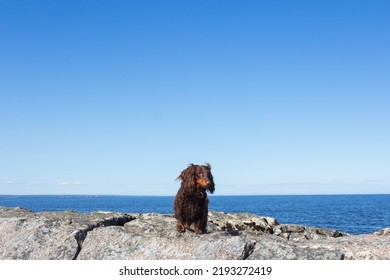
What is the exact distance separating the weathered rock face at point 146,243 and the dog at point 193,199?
24cm

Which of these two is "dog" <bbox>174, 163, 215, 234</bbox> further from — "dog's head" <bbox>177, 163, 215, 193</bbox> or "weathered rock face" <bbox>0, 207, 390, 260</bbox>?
"weathered rock face" <bbox>0, 207, 390, 260</bbox>

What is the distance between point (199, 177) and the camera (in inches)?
316

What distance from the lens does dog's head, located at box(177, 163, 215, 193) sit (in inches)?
313

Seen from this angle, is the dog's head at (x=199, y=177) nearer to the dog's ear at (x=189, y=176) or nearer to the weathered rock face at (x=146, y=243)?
the dog's ear at (x=189, y=176)

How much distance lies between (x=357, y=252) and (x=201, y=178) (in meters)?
3.08

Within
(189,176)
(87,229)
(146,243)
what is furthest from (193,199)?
(87,229)

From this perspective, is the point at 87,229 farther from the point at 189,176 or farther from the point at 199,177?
the point at 199,177

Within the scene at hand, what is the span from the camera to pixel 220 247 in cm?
738

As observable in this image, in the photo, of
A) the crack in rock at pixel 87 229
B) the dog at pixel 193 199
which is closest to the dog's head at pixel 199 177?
the dog at pixel 193 199

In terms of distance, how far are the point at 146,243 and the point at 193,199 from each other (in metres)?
1.21

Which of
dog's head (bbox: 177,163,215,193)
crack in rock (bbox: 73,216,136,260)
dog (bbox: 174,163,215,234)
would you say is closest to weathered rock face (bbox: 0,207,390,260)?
crack in rock (bbox: 73,216,136,260)

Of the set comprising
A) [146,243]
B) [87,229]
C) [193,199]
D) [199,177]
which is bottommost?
[146,243]

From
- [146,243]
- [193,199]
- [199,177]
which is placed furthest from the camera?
[193,199]
